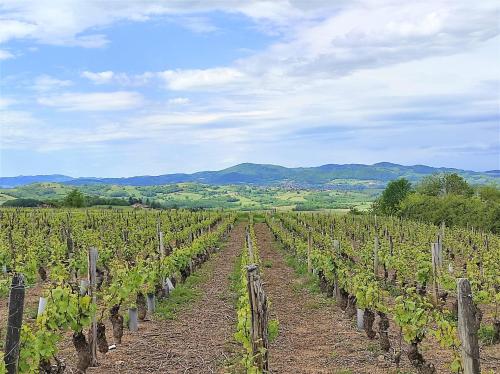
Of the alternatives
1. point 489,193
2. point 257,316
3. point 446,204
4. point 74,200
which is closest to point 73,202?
point 74,200

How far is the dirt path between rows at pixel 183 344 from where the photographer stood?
8758 mm

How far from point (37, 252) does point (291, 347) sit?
1123 centimetres

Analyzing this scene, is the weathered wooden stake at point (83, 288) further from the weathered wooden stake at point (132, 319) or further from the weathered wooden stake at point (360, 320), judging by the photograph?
the weathered wooden stake at point (360, 320)

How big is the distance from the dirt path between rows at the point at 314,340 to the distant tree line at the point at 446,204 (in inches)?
1118

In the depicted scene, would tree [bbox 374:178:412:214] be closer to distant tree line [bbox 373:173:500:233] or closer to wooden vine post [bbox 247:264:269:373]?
distant tree line [bbox 373:173:500:233]

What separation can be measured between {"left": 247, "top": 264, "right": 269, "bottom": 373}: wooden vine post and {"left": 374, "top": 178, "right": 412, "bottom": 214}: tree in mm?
67331

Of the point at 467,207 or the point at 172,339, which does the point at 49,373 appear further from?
the point at 467,207

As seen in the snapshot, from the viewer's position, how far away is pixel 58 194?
131750 mm

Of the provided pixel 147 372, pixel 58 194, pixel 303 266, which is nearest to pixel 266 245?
pixel 303 266

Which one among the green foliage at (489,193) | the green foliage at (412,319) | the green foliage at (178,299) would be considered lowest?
the green foliage at (178,299)

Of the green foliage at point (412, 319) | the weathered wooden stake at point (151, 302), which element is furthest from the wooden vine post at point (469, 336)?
the weathered wooden stake at point (151, 302)

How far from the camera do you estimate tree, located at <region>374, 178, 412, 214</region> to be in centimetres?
7250

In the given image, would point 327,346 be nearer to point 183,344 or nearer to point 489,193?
point 183,344

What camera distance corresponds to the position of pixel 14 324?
566cm
